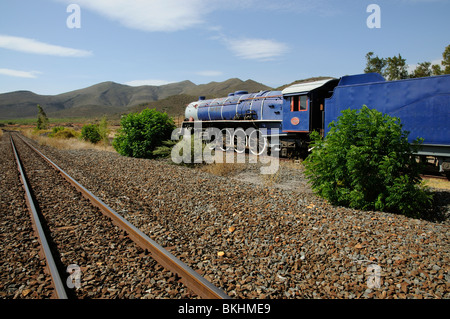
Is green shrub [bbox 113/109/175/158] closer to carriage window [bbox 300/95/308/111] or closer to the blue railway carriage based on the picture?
carriage window [bbox 300/95/308/111]

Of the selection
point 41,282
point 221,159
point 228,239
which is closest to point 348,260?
point 228,239

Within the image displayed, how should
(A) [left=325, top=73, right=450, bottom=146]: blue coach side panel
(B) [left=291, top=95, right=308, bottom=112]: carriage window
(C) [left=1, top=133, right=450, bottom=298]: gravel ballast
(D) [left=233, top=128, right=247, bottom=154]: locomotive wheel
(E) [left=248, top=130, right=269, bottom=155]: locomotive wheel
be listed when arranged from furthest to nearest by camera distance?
(D) [left=233, top=128, right=247, bottom=154]: locomotive wheel → (E) [left=248, top=130, right=269, bottom=155]: locomotive wheel → (B) [left=291, top=95, right=308, bottom=112]: carriage window → (A) [left=325, top=73, right=450, bottom=146]: blue coach side panel → (C) [left=1, top=133, right=450, bottom=298]: gravel ballast

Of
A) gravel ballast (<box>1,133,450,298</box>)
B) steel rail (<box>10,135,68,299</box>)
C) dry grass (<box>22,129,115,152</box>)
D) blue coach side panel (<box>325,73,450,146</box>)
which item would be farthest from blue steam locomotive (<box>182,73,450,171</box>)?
steel rail (<box>10,135,68,299</box>)

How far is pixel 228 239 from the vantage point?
4.66 m

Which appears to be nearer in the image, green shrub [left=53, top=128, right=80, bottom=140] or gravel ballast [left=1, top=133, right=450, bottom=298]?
gravel ballast [left=1, top=133, right=450, bottom=298]

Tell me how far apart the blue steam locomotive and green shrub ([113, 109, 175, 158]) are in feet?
11.7

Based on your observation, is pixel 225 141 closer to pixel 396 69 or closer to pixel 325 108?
pixel 325 108

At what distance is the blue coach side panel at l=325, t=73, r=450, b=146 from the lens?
26.3 feet

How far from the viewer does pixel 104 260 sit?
4047mm

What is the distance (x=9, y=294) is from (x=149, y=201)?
3791 millimetres

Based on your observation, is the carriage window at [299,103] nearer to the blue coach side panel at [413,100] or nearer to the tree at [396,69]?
the blue coach side panel at [413,100]

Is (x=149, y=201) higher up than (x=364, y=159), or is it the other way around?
(x=364, y=159)

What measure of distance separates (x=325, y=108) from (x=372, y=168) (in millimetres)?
5452

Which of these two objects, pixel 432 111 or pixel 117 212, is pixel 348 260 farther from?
pixel 432 111
